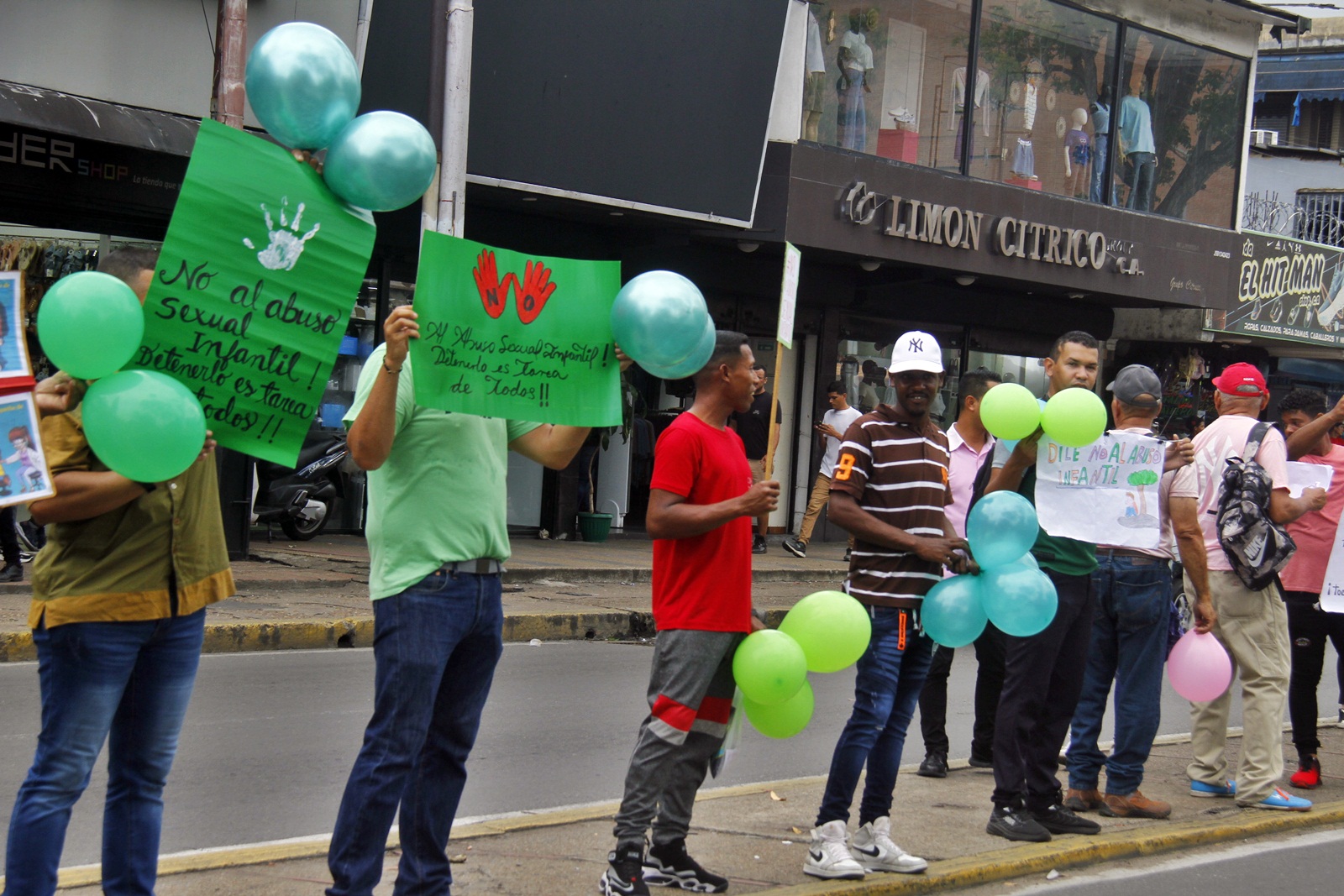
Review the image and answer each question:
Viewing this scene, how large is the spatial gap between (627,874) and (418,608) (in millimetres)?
1218

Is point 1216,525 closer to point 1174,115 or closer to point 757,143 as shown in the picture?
point 757,143

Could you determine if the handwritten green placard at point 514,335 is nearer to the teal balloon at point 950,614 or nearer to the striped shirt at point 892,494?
the striped shirt at point 892,494

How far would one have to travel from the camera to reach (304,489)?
1384 centimetres

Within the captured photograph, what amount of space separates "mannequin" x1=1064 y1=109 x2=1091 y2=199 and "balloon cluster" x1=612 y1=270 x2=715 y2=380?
1519cm

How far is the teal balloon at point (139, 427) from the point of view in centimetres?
334

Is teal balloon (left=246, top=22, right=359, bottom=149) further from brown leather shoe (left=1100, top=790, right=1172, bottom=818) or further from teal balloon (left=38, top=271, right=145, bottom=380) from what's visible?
brown leather shoe (left=1100, top=790, right=1172, bottom=818)

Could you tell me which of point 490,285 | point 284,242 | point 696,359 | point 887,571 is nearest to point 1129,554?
point 887,571

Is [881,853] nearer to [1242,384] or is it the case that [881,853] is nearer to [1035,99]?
[1242,384]

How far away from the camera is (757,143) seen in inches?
578

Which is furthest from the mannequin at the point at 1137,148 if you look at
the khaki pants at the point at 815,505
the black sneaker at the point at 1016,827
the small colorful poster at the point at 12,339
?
the small colorful poster at the point at 12,339

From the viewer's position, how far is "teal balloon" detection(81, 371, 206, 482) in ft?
11.0

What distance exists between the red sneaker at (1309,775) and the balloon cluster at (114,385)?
592 centimetres

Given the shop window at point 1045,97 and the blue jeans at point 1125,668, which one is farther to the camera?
the shop window at point 1045,97

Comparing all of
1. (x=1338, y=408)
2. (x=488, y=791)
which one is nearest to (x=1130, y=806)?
(x=1338, y=408)
